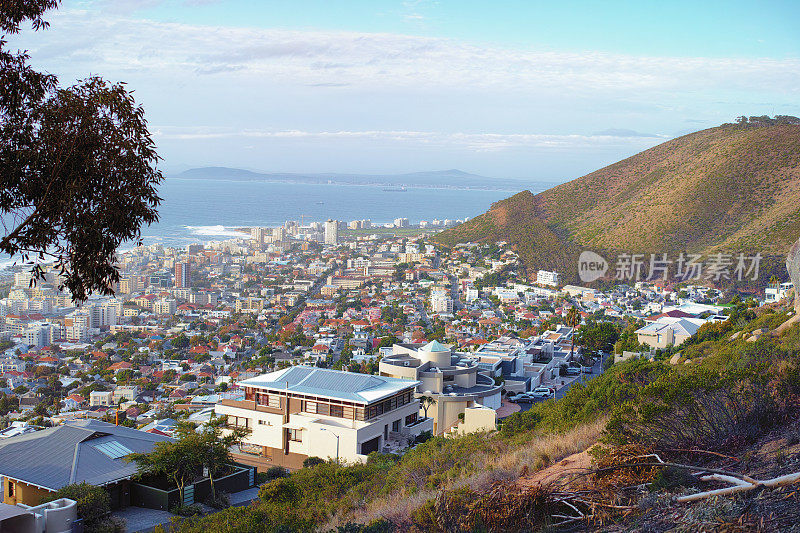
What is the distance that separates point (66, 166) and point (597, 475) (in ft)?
10.4

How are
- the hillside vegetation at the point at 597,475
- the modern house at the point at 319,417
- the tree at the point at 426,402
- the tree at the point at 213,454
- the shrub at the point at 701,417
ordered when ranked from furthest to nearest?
the tree at the point at 426,402
the modern house at the point at 319,417
the tree at the point at 213,454
the shrub at the point at 701,417
the hillside vegetation at the point at 597,475

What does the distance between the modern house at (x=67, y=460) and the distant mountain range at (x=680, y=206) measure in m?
27.9

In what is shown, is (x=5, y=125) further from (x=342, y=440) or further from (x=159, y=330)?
(x=159, y=330)

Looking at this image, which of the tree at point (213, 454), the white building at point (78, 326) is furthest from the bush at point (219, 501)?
the white building at point (78, 326)

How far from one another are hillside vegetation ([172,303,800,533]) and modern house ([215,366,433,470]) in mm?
3990

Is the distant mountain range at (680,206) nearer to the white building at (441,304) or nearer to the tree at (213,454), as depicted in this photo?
the white building at (441,304)

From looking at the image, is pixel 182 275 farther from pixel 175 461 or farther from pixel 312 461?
pixel 175 461

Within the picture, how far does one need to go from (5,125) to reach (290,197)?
157335 millimetres

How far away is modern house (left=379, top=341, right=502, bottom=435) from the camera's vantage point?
1535 centimetres

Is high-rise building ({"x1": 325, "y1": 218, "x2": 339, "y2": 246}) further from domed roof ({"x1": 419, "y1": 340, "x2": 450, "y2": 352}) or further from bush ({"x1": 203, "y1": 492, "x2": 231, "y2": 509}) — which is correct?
bush ({"x1": 203, "y1": 492, "x2": 231, "y2": 509})

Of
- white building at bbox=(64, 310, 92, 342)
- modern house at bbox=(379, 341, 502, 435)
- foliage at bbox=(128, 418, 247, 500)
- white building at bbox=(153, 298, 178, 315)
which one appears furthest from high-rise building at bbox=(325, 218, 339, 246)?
foliage at bbox=(128, 418, 247, 500)

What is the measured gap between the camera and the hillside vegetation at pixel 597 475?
11.4 feet

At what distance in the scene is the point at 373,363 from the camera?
2300 centimetres

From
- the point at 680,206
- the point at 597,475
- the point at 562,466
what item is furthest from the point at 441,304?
the point at 597,475
